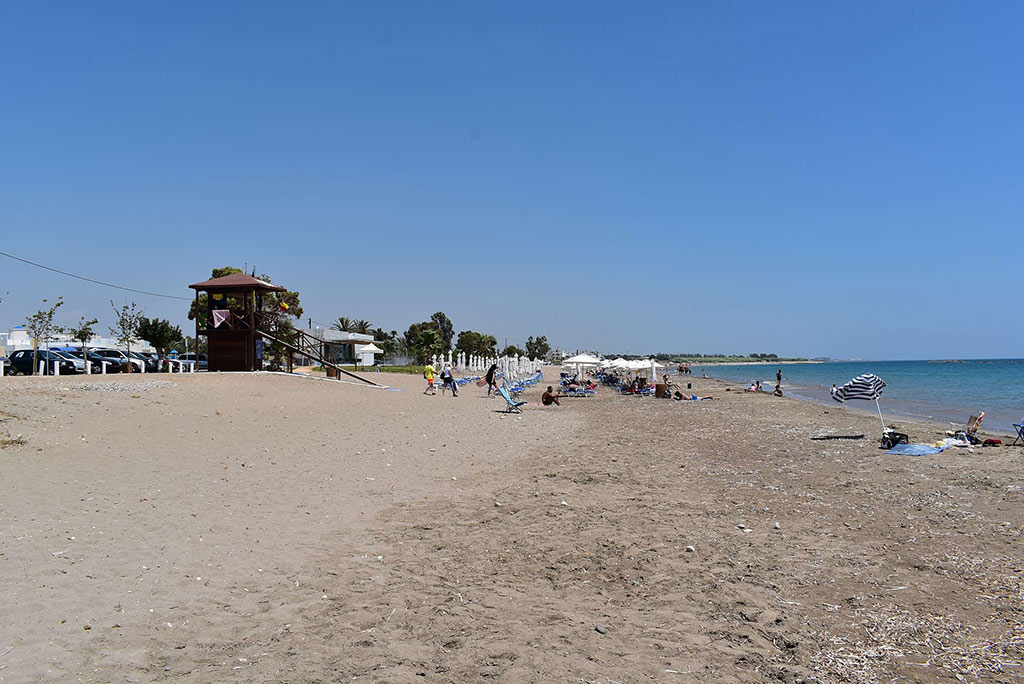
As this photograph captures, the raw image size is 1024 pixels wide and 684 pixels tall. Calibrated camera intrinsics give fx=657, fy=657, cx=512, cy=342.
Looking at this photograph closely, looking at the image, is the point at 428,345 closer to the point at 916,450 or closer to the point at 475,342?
the point at 475,342

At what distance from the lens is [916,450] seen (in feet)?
45.8

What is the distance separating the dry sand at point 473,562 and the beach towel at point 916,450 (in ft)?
4.15

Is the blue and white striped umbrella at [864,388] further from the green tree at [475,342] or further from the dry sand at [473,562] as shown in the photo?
the green tree at [475,342]

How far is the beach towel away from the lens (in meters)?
13.8

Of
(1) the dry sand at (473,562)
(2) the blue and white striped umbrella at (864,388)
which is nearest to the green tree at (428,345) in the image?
(2) the blue and white striped umbrella at (864,388)

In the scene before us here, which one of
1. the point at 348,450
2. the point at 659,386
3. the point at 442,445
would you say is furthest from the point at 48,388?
the point at 659,386

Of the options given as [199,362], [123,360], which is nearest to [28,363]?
[123,360]

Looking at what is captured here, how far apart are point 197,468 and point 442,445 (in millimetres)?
5016

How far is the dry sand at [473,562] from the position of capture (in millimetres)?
4258

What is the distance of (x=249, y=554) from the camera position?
20.1 ft

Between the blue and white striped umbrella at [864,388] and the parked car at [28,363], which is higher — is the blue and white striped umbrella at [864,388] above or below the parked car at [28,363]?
below

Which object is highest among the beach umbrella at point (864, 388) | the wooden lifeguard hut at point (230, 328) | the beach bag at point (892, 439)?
the wooden lifeguard hut at point (230, 328)

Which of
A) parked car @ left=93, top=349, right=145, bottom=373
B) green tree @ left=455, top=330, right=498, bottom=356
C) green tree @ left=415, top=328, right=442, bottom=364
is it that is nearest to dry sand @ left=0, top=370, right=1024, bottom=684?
parked car @ left=93, top=349, right=145, bottom=373

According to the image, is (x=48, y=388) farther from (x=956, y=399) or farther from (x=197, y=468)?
(x=956, y=399)
